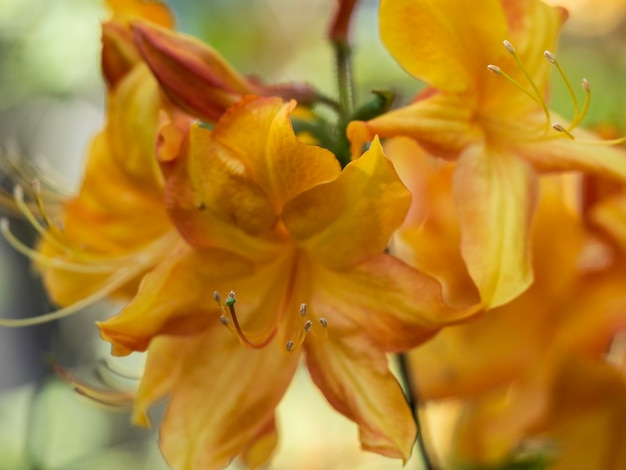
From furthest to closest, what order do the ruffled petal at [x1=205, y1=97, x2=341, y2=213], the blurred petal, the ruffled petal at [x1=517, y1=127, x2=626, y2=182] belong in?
the blurred petal < the ruffled petal at [x1=517, y1=127, x2=626, y2=182] < the ruffled petal at [x1=205, y1=97, x2=341, y2=213]

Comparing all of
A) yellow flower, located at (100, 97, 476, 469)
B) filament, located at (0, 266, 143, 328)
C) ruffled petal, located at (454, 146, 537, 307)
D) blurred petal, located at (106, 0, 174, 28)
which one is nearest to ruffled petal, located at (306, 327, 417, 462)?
yellow flower, located at (100, 97, 476, 469)

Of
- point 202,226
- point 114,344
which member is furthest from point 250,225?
point 114,344

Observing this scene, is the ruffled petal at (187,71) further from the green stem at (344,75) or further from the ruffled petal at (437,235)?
the ruffled petal at (437,235)

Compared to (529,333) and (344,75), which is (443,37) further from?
(529,333)

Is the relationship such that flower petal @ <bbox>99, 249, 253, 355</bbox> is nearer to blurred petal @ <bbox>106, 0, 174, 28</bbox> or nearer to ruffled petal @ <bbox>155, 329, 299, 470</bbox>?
ruffled petal @ <bbox>155, 329, 299, 470</bbox>

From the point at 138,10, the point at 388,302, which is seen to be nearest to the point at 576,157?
the point at 388,302

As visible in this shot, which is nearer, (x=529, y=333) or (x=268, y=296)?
(x=268, y=296)

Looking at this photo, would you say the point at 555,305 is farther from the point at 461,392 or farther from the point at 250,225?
the point at 250,225
